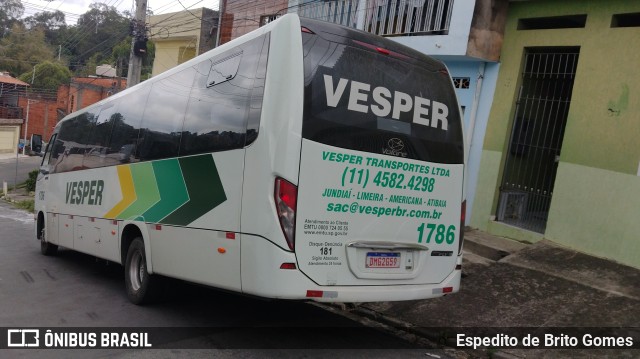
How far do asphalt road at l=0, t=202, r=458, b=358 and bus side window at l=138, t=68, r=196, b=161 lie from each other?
162cm

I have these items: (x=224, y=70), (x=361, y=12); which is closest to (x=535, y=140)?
(x=361, y=12)

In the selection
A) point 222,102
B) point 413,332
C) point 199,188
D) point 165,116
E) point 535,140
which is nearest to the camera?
point 222,102

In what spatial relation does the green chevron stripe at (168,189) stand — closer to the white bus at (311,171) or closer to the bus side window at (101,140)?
the white bus at (311,171)

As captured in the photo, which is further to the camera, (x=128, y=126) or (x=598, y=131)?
(x=598, y=131)

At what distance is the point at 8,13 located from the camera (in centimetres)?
7062

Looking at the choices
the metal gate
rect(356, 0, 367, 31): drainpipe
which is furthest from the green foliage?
the metal gate

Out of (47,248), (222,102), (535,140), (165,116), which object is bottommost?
(47,248)

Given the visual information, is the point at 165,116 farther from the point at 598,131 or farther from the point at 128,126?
the point at 598,131

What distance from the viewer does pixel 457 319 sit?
6.37 metres

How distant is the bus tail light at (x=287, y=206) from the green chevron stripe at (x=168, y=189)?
5.15ft

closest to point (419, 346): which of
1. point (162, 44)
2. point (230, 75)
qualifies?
point (230, 75)

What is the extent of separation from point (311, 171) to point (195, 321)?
2658mm

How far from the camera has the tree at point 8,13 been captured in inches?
2687

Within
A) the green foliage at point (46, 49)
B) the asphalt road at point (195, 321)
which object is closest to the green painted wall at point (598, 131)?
the asphalt road at point (195, 321)
